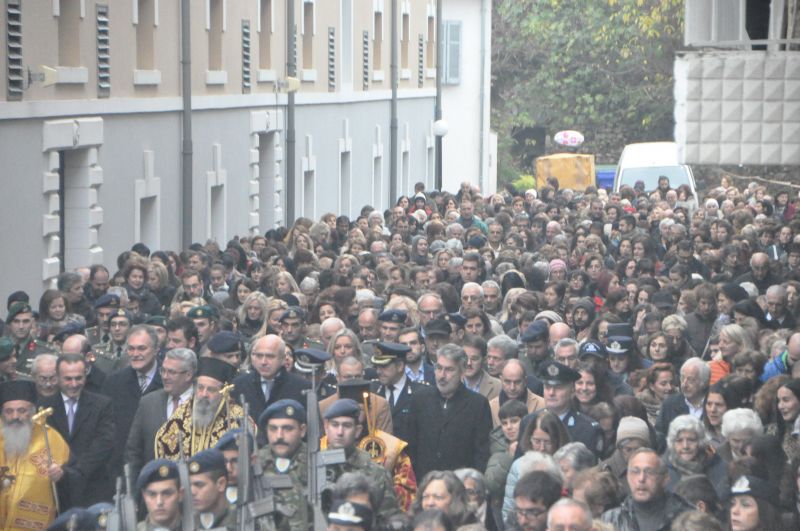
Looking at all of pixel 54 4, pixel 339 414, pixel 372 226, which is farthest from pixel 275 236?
pixel 339 414

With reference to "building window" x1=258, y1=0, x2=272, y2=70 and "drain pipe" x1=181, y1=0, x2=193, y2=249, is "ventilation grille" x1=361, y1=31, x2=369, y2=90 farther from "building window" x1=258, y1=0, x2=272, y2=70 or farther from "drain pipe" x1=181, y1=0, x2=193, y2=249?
"drain pipe" x1=181, y1=0, x2=193, y2=249

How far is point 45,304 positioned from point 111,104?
791 cm

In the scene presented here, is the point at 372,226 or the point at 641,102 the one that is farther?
the point at 641,102

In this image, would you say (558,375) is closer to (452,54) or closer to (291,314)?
(291,314)

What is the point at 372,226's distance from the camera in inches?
1057

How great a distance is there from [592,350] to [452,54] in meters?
40.9

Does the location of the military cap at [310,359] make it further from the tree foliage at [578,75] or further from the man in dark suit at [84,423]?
the tree foliage at [578,75]

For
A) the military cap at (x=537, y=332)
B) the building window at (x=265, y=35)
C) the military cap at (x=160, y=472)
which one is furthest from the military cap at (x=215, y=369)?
the building window at (x=265, y=35)

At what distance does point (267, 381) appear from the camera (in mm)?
12344

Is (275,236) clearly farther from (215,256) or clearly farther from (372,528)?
(372,528)

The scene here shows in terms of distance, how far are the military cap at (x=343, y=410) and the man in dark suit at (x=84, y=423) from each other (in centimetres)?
184

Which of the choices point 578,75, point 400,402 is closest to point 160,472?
point 400,402

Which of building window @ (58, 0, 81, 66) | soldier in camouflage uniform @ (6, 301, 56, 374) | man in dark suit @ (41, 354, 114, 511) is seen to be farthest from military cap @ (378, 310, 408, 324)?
building window @ (58, 0, 81, 66)

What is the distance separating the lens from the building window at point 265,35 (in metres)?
31.7
